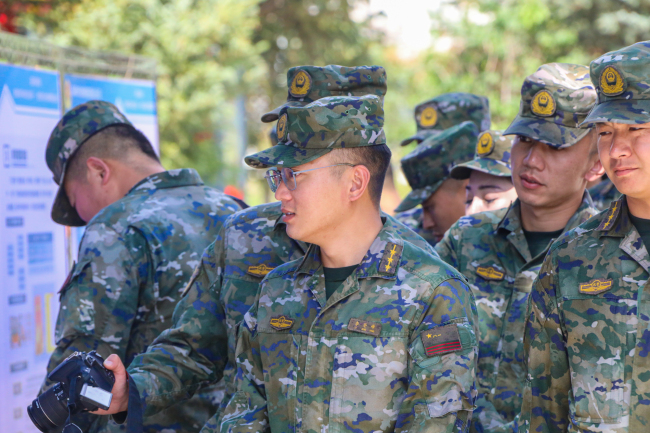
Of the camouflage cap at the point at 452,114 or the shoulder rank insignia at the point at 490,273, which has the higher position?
the camouflage cap at the point at 452,114

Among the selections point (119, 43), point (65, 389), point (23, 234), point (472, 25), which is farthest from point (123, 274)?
point (472, 25)

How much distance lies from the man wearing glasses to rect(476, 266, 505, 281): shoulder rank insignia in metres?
0.79

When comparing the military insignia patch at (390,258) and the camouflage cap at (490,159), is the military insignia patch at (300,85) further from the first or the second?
the camouflage cap at (490,159)

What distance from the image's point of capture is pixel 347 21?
663 inches

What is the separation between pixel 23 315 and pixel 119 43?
7.53m

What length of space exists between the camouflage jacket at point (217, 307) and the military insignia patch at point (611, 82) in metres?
1.25

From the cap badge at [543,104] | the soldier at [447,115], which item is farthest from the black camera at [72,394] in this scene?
the soldier at [447,115]

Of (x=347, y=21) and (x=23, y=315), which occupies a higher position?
(x=347, y=21)

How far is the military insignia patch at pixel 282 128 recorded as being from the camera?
2231 millimetres

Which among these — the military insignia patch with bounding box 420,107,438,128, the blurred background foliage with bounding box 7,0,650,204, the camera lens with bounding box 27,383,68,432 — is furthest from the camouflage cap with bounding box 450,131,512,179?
the blurred background foliage with bounding box 7,0,650,204

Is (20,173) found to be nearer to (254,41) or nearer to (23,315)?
(23,315)

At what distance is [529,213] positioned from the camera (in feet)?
9.77

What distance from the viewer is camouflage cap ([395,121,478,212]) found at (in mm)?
4203

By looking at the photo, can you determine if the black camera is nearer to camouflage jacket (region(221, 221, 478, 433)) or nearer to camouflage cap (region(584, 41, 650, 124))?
camouflage jacket (region(221, 221, 478, 433))
